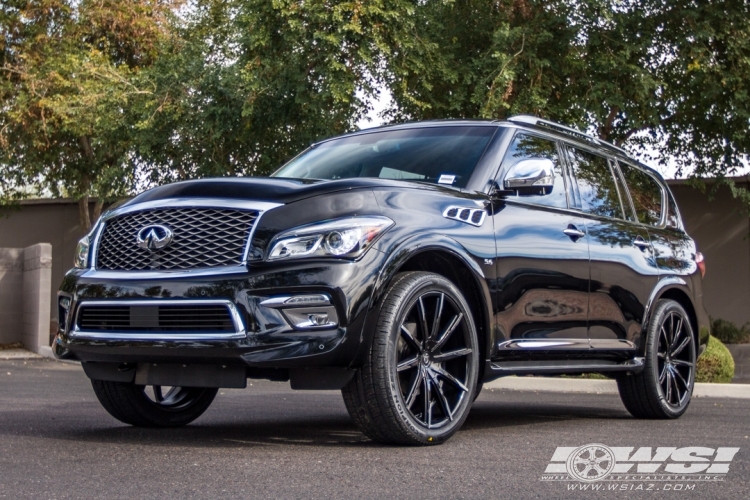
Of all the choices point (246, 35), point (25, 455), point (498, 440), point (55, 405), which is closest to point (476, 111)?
point (246, 35)

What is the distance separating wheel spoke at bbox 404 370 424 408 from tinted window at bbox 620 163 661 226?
3.26 m

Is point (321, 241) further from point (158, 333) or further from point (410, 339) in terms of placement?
point (158, 333)

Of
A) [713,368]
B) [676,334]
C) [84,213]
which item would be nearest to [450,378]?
[676,334]

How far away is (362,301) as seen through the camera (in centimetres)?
515

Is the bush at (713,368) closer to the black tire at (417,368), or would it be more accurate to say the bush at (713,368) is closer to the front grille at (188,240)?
the black tire at (417,368)

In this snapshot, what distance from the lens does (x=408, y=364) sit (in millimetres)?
5398

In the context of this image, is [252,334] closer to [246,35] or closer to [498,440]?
[498,440]

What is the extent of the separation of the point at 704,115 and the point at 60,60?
14682mm

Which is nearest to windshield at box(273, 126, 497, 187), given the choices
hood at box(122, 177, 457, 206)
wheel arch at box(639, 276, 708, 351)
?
hood at box(122, 177, 457, 206)

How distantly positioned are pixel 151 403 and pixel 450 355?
203cm

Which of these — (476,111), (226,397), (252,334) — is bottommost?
(226,397)

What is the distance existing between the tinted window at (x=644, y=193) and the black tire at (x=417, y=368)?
2.91m

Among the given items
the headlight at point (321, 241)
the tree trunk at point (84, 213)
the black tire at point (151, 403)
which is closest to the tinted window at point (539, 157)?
the headlight at point (321, 241)

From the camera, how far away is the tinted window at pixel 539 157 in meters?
6.66
